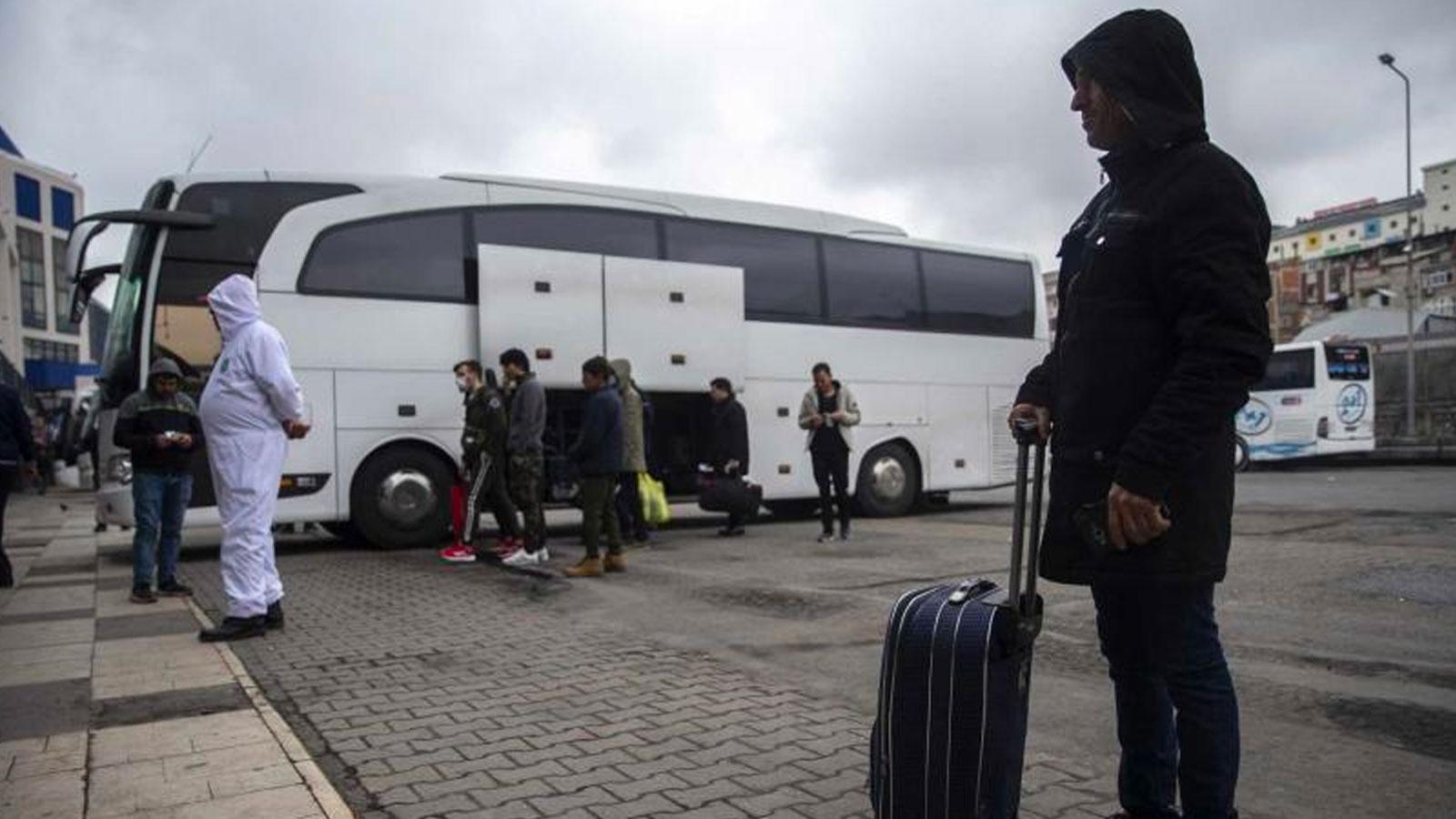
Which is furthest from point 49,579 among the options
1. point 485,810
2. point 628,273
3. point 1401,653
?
point 1401,653

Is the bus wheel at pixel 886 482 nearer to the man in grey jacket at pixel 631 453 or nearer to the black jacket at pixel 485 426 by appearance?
the man in grey jacket at pixel 631 453

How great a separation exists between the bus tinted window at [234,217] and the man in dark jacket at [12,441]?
6.57ft

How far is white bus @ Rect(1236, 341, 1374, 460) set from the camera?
71.4 feet

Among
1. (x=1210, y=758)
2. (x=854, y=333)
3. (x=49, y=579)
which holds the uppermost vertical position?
(x=854, y=333)

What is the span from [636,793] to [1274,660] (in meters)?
3.12

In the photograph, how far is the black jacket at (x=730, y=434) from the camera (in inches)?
435

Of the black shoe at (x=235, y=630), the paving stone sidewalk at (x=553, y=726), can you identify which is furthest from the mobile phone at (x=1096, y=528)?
the black shoe at (x=235, y=630)


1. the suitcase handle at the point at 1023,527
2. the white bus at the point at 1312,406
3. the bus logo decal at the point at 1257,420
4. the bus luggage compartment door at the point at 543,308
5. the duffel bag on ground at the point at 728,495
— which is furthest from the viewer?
the bus logo decal at the point at 1257,420

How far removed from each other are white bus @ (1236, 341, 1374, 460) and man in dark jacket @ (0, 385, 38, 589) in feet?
71.9

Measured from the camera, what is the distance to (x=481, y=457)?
9086 millimetres

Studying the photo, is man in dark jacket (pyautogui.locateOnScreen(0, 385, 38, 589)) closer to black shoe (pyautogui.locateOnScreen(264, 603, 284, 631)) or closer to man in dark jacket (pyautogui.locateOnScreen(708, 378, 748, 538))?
black shoe (pyautogui.locateOnScreen(264, 603, 284, 631))

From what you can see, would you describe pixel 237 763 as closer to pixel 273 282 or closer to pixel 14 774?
pixel 14 774

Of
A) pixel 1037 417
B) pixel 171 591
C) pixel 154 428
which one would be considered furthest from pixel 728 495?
pixel 1037 417

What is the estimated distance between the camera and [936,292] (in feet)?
46.0
